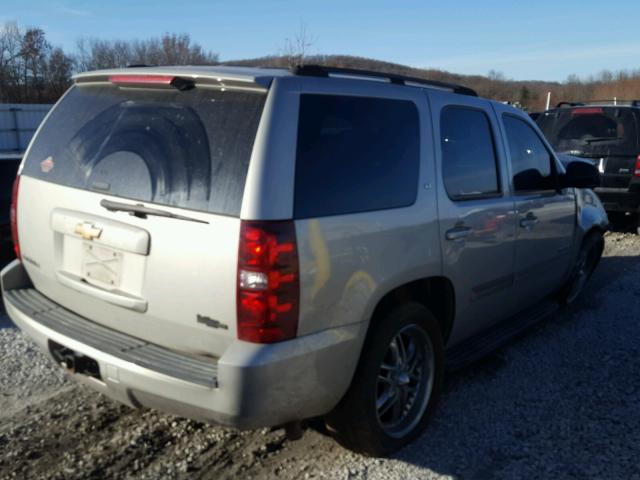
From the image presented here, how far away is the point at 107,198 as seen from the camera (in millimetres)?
3014

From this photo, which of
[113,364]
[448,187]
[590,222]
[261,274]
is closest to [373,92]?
[448,187]

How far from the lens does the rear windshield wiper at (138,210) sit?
2.75m

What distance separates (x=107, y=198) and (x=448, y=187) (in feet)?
6.05

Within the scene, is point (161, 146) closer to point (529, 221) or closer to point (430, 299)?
point (430, 299)

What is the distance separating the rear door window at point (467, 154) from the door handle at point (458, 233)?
18 centimetres

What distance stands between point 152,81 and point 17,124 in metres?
23.9

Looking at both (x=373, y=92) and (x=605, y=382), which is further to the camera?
(x=605, y=382)

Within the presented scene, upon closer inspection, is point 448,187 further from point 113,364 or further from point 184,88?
point 113,364

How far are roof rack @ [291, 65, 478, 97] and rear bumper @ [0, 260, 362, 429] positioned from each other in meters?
1.20

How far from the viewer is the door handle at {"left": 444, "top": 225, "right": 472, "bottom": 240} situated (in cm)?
362

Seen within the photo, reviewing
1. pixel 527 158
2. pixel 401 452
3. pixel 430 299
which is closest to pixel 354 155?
pixel 430 299

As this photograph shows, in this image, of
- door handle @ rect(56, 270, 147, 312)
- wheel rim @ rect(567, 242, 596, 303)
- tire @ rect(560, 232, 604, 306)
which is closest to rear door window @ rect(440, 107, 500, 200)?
door handle @ rect(56, 270, 147, 312)

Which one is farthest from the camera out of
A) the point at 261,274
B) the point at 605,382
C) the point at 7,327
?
the point at 7,327

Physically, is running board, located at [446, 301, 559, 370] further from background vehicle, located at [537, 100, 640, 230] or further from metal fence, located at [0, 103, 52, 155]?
metal fence, located at [0, 103, 52, 155]
